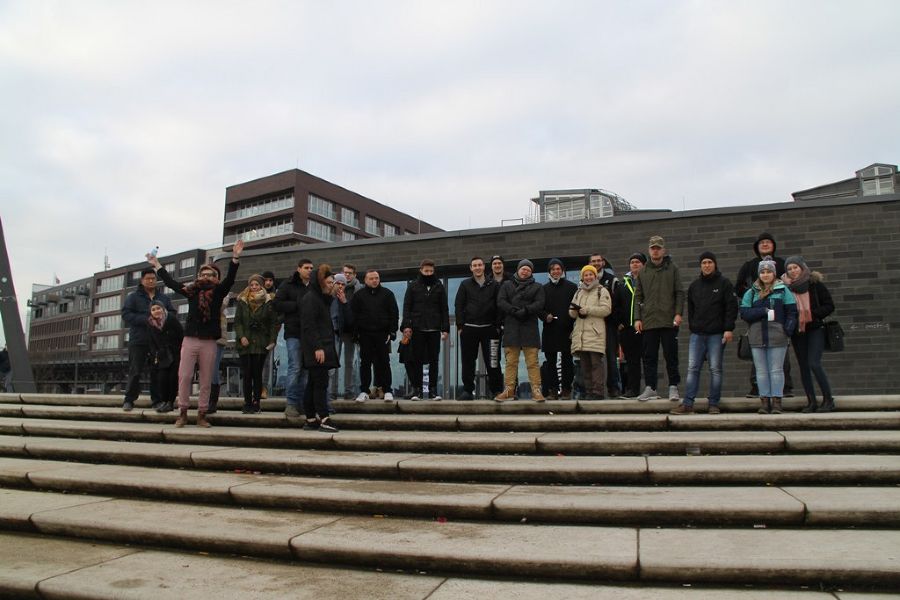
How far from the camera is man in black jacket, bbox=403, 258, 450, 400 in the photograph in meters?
8.65

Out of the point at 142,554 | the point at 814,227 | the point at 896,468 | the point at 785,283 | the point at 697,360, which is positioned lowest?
the point at 142,554

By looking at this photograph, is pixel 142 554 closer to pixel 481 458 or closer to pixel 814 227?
pixel 481 458

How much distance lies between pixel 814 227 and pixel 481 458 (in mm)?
8597

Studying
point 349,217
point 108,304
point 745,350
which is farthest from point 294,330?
point 108,304

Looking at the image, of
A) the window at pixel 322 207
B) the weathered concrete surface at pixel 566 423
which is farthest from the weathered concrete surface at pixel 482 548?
the window at pixel 322 207

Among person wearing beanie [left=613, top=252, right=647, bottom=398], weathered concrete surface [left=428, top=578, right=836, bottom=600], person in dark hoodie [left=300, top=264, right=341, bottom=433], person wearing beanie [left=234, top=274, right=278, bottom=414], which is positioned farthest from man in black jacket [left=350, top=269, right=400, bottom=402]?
weathered concrete surface [left=428, top=578, right=836, bottom=600]

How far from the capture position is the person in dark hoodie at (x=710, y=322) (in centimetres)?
689

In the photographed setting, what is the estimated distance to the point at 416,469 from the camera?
5.18 m

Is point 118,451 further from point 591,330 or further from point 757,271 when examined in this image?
point 757,271

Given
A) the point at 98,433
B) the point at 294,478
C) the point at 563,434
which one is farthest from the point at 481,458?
the point at 98,433

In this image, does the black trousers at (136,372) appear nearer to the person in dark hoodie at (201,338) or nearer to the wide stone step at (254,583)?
the person in dark hoodie at (201,338)

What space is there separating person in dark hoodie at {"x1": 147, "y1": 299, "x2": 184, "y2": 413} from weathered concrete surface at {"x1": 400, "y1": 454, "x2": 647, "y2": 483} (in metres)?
4.67

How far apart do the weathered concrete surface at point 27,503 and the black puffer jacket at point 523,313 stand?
182 inches

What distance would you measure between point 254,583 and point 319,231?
65.8 meters
